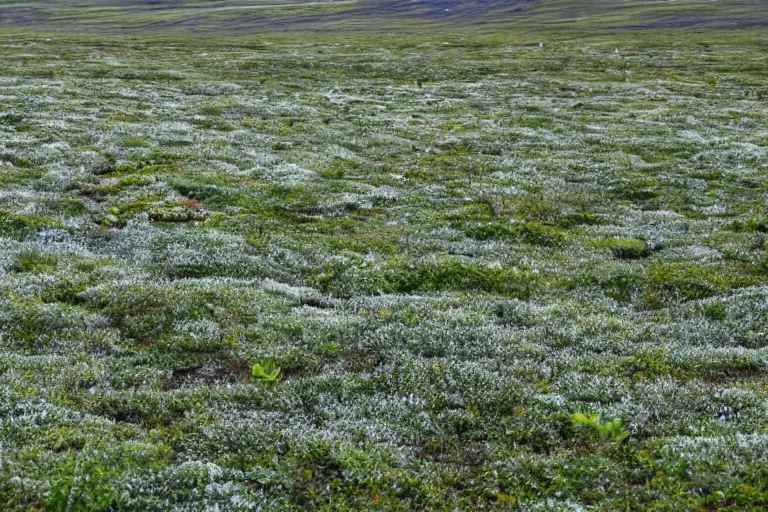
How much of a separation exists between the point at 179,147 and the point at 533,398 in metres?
28.1

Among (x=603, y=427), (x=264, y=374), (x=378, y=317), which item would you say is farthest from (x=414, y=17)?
(x=603, y=427)

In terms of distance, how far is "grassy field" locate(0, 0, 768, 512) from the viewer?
9.62 metres

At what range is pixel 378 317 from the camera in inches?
603

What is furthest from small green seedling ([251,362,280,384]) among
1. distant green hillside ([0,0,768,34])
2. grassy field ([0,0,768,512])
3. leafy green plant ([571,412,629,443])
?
distant green hillside ([0,0,768,34])

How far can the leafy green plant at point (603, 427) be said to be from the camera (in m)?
10.4

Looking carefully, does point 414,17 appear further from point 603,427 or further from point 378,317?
point 603,427

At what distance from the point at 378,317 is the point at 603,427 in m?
6.21

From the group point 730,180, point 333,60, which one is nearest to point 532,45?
point 333,60

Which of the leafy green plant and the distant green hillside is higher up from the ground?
the distant green hillside

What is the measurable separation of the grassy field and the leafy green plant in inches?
2.6

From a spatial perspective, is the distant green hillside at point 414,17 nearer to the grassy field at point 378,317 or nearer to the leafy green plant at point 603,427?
the grassy field at point 378,317

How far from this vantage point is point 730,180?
100.0ft

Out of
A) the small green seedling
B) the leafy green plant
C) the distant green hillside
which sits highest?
the distant green hillside

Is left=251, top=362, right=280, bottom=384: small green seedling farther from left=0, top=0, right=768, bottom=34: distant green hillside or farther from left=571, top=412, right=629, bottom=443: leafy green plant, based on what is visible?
left=0, top=0, right=768, bottom=34: distant green hillside
